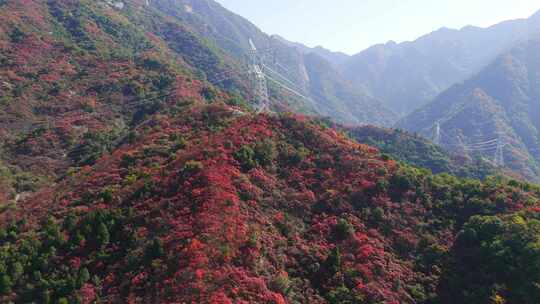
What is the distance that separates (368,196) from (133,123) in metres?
57.2

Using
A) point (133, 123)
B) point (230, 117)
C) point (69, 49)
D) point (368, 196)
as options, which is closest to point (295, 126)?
point (230, 117)

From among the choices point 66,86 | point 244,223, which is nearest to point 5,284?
point 244,223

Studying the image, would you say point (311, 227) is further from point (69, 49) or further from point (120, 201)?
point (69, 49)

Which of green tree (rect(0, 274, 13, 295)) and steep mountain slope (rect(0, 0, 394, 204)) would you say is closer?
green tree (rect(0, 274, 13, 295))

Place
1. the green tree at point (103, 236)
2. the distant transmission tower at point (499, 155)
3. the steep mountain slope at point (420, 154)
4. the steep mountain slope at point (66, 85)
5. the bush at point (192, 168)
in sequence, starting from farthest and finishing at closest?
the distant transmission tower at point (499, 155)
the steep mountain slope at point (420, 154)
the steep mountain slope at point (66, 85)
the bush at point (192, 168)
the green tree at point (103, 236)

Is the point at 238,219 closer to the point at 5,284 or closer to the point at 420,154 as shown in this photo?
the point at 5,284

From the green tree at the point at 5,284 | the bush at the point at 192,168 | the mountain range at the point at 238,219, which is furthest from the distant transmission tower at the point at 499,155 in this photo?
the green tree at the point at 5,284

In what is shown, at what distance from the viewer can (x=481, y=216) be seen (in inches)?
1900

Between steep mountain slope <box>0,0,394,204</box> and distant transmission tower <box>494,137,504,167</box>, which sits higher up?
distant transmission tower <box>494,137,504,167</box>

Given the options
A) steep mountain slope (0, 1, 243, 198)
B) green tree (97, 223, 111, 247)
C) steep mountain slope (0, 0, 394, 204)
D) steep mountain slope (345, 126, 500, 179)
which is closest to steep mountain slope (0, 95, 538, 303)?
green tree (97, 223, 111, 247)

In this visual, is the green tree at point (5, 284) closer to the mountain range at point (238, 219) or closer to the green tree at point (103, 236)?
the mountain range at point (238, 219)

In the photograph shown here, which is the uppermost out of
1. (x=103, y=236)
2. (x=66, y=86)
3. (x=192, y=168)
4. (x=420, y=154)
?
(x=420, y=154)

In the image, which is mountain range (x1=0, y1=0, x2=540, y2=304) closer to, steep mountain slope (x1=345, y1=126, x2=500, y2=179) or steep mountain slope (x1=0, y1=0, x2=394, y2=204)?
steep mountain slope (x1=0, y1=0, x2=394, y2=204)

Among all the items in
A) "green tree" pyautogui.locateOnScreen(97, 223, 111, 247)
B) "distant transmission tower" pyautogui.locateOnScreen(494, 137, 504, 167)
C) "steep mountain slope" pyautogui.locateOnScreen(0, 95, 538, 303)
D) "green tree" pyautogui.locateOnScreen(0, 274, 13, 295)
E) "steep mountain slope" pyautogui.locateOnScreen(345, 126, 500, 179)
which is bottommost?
"green tree" pyautogui.locateOnScreen(0, 274, 13, 295)
